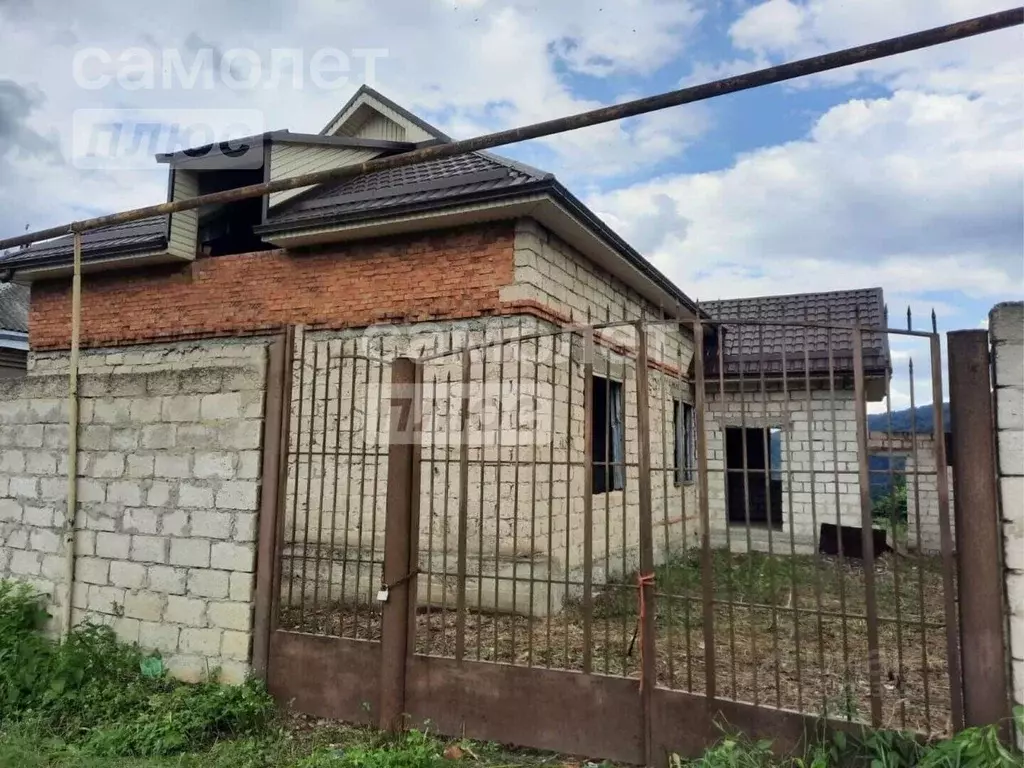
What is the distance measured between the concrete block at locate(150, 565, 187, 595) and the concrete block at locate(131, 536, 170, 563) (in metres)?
0.06

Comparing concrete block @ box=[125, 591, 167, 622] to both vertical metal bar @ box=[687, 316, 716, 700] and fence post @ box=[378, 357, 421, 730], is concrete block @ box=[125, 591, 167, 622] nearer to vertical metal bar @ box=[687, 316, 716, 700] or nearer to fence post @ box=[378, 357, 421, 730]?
fence post @ box=[378, 357, 421, 730]

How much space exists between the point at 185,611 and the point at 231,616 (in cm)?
40

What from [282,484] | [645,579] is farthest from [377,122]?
[645,579]

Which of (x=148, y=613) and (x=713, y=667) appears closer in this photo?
(x=713, y=667)

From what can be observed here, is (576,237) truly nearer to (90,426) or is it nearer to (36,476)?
(90,426)

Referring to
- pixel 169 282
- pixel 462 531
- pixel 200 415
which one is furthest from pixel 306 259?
pixel 462 531

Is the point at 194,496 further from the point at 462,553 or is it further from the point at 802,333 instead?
the point at 802,333

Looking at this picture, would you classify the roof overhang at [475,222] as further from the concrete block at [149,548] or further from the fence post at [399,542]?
the concrete block at [149,548]

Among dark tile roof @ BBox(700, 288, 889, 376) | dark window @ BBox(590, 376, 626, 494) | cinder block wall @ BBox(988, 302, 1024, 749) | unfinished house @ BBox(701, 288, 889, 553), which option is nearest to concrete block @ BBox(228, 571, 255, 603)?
cinder block wall @ BBox(988, 302, 1024, 749)

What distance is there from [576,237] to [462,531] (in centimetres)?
419

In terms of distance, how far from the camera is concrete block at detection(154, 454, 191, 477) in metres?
4.61

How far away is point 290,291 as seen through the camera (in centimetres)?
770

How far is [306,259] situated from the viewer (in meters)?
7.64

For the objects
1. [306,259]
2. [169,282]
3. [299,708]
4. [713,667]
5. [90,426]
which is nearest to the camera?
[713,667]
